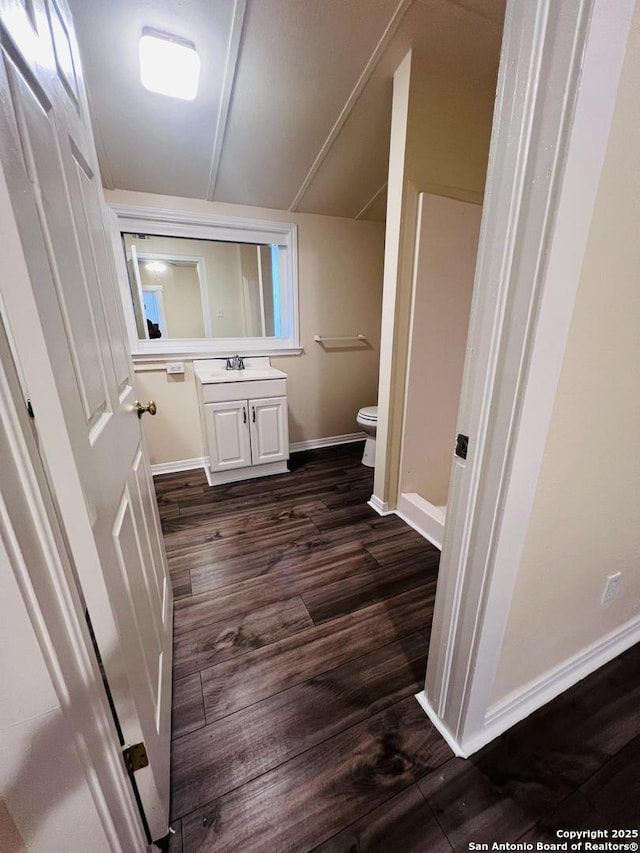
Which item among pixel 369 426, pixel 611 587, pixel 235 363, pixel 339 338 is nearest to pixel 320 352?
pixel 339 338

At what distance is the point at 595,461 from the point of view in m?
0.82

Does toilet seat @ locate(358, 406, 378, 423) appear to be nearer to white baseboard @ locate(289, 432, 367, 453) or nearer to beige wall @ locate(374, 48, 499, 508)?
beige wall @ locate(374, 48, 499, 508)

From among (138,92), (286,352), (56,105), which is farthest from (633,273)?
(286,352)

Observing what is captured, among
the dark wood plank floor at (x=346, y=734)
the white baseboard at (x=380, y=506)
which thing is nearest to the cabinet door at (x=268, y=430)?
the white baseboard at (x=380, y=506)

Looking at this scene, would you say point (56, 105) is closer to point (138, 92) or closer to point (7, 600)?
point (7, 600)

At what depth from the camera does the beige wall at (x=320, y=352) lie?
2561 mm

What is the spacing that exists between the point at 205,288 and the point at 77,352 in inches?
102

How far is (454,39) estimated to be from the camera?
1.43m

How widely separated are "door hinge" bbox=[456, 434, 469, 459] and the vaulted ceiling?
5.71 feet

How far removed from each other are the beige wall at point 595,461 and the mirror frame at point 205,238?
2.37 metres

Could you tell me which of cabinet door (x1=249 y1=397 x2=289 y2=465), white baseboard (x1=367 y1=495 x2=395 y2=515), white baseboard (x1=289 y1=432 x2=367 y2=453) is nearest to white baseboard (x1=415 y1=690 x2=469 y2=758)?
white baseboard (x1=367 y1=495 x2=395 y2=515)

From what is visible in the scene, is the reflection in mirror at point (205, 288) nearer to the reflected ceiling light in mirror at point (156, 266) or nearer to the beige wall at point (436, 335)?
the reflected ceiling light in mirror at point (156, 266)

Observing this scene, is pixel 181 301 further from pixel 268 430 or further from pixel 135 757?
pixel 135 757

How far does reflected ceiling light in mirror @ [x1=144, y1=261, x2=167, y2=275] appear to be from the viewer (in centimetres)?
250
